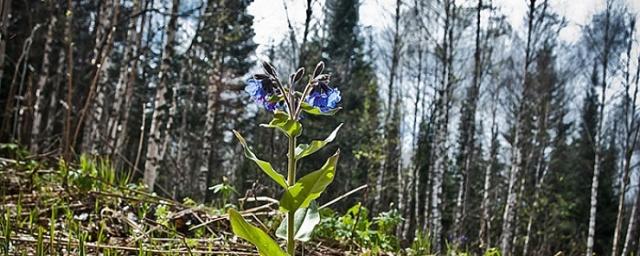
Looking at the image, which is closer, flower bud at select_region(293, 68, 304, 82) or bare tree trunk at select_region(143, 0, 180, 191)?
flower bud at select_region(293, 68, 304, 82)

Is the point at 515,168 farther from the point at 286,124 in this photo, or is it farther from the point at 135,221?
the point at 286,124

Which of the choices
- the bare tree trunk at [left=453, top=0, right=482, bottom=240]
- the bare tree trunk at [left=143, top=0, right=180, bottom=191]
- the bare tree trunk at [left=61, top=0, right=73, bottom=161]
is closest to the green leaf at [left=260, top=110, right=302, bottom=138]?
the bare tree trunk at [left=61, top=0, right=73, bottom=161]

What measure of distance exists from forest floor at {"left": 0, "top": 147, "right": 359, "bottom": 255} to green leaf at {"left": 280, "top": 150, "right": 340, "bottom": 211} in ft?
2.46

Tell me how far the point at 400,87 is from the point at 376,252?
1903cm

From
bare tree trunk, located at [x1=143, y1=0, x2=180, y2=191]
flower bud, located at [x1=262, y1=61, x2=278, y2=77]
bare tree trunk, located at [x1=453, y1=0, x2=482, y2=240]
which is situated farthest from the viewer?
bare tree trunk, located at [x1=453, y1=0, x2=482, y2=240]

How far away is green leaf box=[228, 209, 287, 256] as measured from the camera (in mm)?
1426

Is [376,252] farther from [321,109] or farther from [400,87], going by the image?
[400,87]

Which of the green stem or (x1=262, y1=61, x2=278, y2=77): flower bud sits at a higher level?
(x1=262, y1=61, x2=278, y2=77): flower bud

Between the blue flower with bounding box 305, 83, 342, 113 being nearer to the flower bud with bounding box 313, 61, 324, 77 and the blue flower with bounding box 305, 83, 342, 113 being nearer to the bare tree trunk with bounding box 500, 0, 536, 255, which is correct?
the flower bud with bounding box 313, 61, 324, 77

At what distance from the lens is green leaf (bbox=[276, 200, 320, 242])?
5.18 ft

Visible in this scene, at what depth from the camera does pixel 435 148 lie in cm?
1563

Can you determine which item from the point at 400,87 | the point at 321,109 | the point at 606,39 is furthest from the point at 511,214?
the point at 321,109

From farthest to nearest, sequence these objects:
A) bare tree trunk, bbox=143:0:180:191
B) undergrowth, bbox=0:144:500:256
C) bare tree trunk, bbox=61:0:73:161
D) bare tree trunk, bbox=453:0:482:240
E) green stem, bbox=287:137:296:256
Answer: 1. bare tree trunk, bbox=453:0:482:240
2. bare tree trunk, bbox=143:0:180:191
3. bare tree trunk, bbox=61:0:73:161
4. undergrowth, bbox=0:144:500:256
5. green stem, bbox=287:137:296:256

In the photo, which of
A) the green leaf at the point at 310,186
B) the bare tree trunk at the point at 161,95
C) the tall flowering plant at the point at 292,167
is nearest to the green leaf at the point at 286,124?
the tall flowering plant at the point at 292,167
